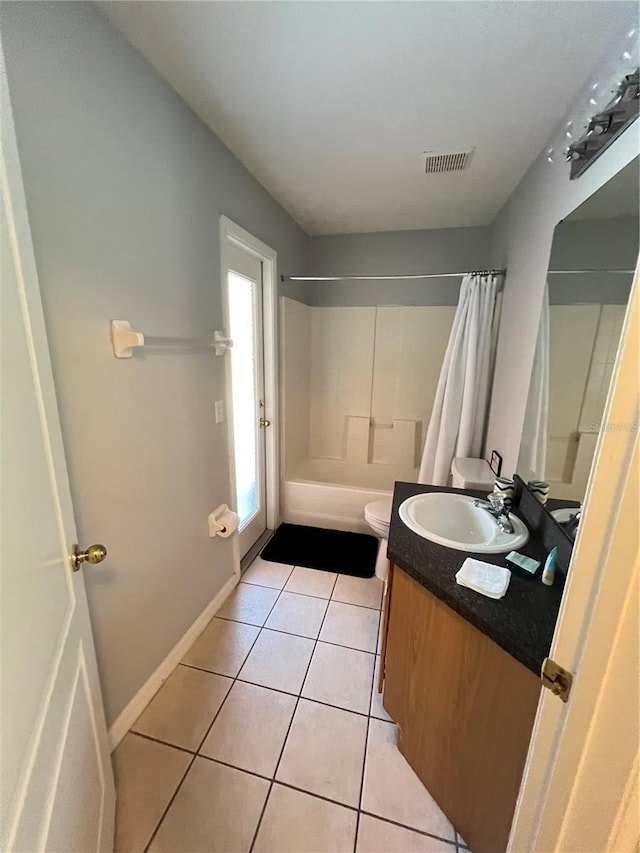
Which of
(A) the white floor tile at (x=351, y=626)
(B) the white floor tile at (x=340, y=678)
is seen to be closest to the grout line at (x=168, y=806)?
(B) the white floor tile at (x=340, y=678)

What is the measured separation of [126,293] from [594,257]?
1.58m

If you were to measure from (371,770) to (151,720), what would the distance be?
34.8 inches

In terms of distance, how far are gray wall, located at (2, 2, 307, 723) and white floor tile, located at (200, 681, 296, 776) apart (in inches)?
14.9

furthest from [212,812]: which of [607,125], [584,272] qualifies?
[607,125]

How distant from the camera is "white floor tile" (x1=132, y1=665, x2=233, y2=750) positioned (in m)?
Answer: 1.36

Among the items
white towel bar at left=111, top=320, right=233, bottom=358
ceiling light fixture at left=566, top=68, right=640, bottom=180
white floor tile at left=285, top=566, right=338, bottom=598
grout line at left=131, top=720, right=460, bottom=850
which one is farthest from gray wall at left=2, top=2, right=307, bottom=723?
ceiling light fixture at left=566, top=68, right=640, bottom=180

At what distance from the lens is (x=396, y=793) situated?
3.92ft

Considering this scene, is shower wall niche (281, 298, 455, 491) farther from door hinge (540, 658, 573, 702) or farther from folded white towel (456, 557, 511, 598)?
door hinge (540, 658, 573, 702)

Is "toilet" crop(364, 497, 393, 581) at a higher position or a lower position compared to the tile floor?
higher

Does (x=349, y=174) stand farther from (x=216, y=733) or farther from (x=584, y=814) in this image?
(x=216, y=733)

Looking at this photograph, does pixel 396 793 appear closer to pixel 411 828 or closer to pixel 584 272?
pixel 411 828

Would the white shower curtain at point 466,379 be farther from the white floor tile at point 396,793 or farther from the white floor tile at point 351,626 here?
the white floor tile at point 396,793

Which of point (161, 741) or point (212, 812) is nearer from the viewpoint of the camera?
point (212, 812)

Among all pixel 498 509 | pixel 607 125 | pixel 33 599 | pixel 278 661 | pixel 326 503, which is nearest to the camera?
pixel 33 599
